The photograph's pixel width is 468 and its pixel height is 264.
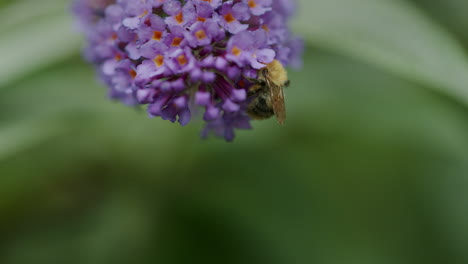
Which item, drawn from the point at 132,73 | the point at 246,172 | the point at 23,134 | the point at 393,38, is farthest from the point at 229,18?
the point at 246,172

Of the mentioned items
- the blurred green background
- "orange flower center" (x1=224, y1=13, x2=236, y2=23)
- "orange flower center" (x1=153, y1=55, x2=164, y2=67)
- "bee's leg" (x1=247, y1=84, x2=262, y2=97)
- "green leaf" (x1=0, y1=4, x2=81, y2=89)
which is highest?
"orange flower center" (x1=224, y1=13, x2=236, y2=23)

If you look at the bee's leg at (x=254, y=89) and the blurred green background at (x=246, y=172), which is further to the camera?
the blurred green background at (x=246, y=172)

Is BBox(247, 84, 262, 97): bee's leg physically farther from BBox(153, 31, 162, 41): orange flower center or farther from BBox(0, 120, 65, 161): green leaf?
BBox(0, 120, 65, 161): green leaf

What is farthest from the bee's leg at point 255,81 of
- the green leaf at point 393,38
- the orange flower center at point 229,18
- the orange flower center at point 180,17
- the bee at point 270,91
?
the green leaf at point 393,38

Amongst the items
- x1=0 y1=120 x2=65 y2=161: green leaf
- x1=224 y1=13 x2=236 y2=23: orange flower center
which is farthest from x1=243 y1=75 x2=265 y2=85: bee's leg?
x1=0 y1=120 x2=65 y2=161: green leaf

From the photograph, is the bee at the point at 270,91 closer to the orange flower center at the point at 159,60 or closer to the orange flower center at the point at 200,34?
the orange flower center at the point at 200,34

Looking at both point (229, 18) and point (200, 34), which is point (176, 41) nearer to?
point (200, 34)

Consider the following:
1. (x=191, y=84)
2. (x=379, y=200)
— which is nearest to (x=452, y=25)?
(x=379, y=200)

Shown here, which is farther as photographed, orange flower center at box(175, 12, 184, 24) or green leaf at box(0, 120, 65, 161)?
green leaf at box(0, 120, 65, 161)
